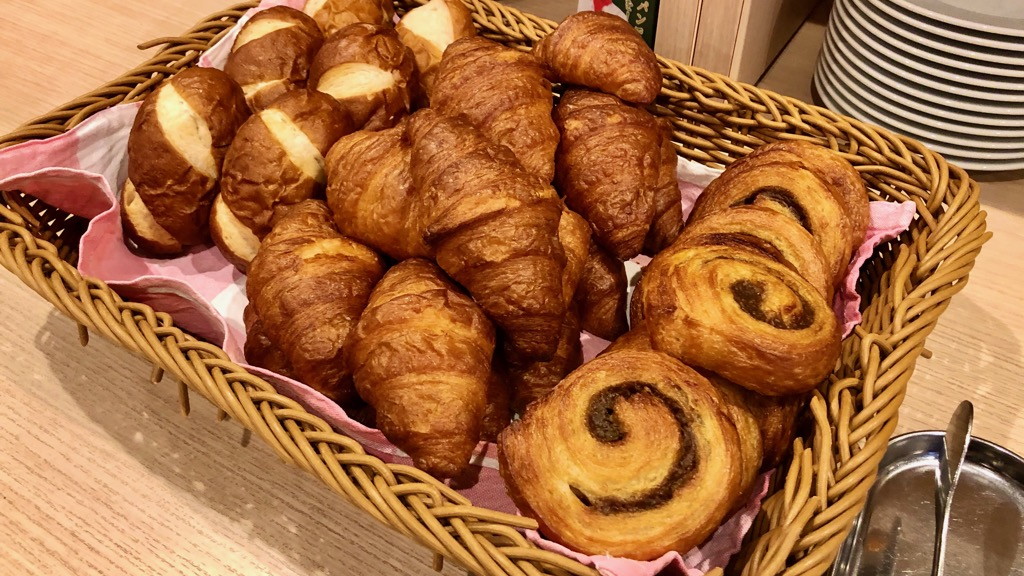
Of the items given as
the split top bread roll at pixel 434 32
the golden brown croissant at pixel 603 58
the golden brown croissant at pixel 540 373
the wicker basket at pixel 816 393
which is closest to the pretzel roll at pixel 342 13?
the split top bread roll at pixel 434 32

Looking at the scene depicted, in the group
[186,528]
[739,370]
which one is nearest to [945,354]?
[739,370]

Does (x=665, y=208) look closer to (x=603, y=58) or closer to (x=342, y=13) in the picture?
(x=603, y=58)

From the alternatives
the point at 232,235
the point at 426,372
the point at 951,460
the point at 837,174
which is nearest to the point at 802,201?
the point at 837,174

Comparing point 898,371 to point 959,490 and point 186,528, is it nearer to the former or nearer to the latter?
point 959,490

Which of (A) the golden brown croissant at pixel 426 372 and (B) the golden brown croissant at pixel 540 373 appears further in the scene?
(B) the golden brown croissant at pixel 540 373

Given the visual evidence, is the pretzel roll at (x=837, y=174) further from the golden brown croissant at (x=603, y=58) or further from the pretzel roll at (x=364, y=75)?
the pretzel roll at (x=364, y=75)
